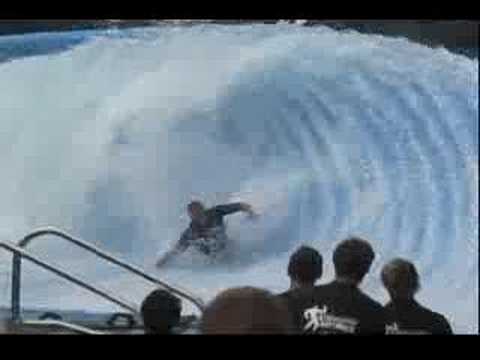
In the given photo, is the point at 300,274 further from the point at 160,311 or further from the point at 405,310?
the point at 160,311

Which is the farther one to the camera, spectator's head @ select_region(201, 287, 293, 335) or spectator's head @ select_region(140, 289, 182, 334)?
spectator's head @ select_region(140, 289, 182, 334)

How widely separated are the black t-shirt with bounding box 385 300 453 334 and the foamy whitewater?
68 mm

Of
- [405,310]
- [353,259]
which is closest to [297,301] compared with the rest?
[353,259]

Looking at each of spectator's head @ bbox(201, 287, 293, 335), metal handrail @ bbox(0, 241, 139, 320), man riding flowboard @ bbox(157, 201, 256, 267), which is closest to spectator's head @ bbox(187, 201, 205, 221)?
man riding flowboard @ bbox(157, 201, 256, 267)

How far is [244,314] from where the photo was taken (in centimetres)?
145

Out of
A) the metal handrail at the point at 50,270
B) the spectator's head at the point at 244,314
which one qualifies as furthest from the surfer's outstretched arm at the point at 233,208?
the spectator's head at the point at 244,314

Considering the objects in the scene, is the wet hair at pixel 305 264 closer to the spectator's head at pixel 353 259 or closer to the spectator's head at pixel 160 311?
the spectator's head at pixel 353 259

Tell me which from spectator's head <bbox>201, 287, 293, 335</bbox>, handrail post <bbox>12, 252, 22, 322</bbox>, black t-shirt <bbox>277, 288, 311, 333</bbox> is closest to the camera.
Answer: spectator's head <bbox>201, 287, 293, 335</bbox>

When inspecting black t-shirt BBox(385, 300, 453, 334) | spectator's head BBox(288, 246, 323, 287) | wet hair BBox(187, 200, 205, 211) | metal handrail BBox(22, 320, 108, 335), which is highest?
wet hair BBox(187, 200, 205, 211)

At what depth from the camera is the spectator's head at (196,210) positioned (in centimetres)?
338

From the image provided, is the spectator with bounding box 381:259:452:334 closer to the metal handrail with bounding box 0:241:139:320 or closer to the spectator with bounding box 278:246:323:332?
the spectator with bounding box 278:246:323:332

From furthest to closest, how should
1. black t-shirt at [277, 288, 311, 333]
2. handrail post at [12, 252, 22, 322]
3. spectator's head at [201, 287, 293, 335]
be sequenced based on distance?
1. handrail post at [12, 252, 22, 322]
2. black t-shirt at [277, 288, 311, 333]
3. spectator's head at [201, 287, 293, 335]

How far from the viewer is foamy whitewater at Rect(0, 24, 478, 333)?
3357 mm
